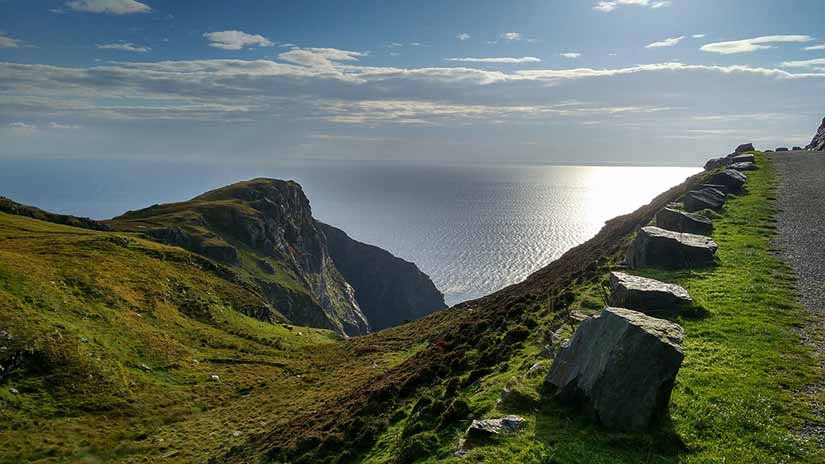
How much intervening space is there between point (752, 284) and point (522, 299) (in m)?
13.7

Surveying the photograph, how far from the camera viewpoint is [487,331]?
26859 mm

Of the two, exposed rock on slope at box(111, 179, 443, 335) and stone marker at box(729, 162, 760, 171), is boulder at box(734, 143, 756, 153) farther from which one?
exposed rock on slope at box(111, 179, 443, 335)

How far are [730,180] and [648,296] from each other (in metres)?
33.3

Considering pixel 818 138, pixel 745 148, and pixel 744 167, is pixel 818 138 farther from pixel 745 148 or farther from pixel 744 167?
pixel 744 167

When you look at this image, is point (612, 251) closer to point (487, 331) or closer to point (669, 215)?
point (669, 215)

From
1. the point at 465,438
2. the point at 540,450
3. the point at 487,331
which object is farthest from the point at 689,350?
the point at 487,331

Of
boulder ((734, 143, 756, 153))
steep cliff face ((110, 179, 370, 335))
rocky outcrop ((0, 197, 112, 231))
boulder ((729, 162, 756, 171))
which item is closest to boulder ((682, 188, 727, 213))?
boulder ((729, 162, 756, 171))

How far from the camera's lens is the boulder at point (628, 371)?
11.8 meters

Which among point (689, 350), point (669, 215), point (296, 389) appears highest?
point (669, 215)

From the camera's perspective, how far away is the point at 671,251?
24.7m

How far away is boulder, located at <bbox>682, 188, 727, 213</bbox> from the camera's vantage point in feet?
117

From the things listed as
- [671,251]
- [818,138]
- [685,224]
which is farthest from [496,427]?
[818,138]

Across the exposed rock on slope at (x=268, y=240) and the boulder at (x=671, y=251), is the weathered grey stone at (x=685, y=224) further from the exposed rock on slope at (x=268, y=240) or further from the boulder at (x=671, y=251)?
the exposed rock on slope at (x=268, y=240)

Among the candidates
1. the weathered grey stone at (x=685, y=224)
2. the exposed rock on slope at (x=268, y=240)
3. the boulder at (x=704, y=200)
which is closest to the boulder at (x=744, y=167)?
the boulder at (x=704, y=200)
